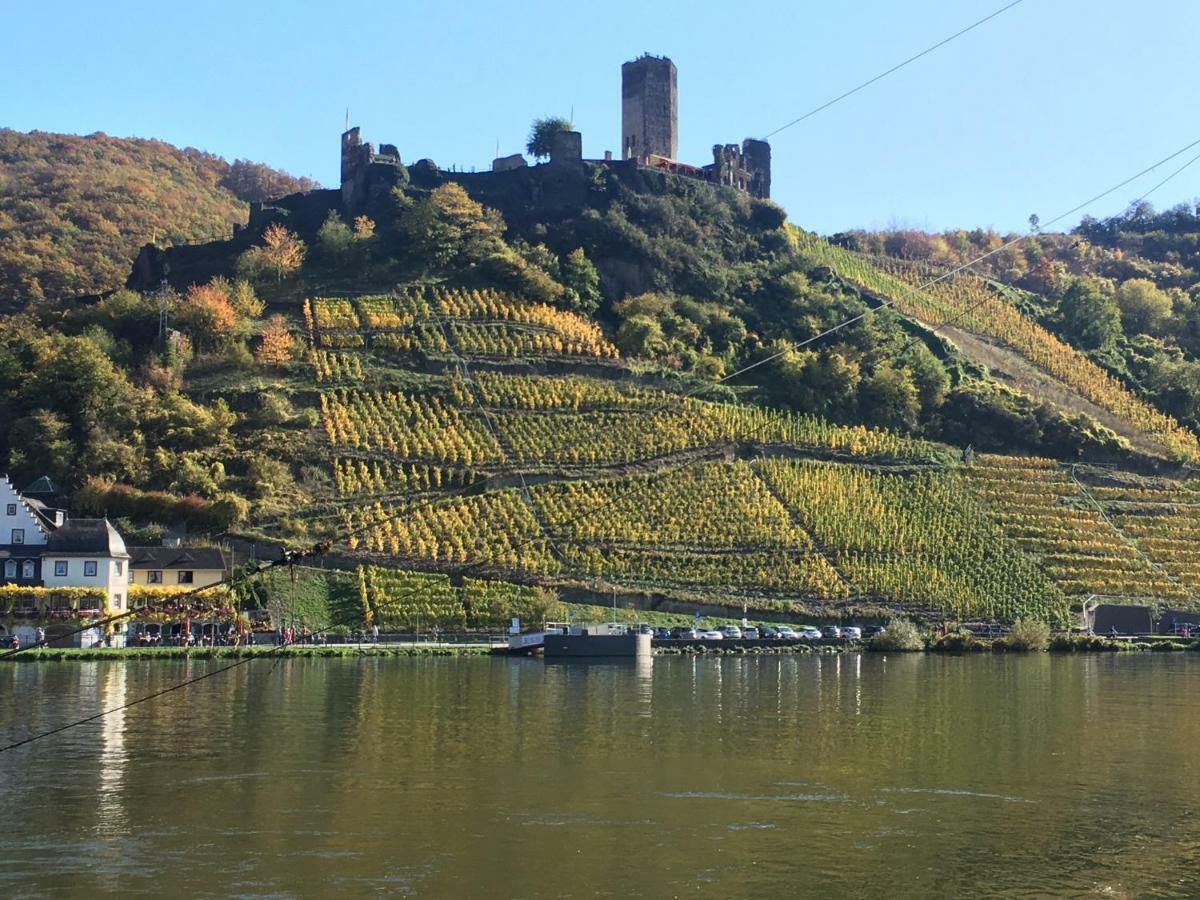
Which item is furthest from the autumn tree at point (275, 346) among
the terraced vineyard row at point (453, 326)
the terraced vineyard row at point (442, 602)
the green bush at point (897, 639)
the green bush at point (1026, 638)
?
the green bush at point (1026, 638)

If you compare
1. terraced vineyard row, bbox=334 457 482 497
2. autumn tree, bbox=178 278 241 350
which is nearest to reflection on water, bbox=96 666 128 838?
terraced vineyard row, bbox=334 457 482 497

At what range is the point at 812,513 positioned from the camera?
3098 inches

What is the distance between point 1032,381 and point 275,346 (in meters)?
53.5

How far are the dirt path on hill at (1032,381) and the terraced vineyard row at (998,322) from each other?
0.83 metres

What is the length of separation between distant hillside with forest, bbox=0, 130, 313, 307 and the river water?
89276 mm

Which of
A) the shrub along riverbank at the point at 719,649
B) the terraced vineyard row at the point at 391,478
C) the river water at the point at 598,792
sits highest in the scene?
the terraced vineyard row at the point at 391,478

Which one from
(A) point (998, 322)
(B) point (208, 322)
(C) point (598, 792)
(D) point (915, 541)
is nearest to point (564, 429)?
(D) point (915, 541)

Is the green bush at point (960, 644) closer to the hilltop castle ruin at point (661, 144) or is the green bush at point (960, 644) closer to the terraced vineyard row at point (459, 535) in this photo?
the terraced vineyard row at point (459, 535)

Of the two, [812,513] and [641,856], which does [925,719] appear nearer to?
[641,856]

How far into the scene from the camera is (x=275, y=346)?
291 ft

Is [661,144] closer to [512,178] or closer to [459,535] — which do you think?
[512,178]

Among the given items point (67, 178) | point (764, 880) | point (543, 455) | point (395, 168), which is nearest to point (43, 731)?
point (764, 880)

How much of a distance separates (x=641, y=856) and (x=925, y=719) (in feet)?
61.4

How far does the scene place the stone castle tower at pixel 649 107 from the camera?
123 metres
